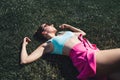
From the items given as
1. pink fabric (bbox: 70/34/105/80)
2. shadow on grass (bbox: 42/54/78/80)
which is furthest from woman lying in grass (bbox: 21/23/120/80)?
shadow on grass (bbox: 42/54/78/80)

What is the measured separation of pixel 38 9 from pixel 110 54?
2.28 meters

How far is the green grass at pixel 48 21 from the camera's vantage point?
5859 mm

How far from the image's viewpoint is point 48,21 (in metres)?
6.67

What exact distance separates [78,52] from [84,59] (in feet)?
0.68

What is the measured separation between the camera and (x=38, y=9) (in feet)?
22.6

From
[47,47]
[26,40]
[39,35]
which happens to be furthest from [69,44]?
[26,40]

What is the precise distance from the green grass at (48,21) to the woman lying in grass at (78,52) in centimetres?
22

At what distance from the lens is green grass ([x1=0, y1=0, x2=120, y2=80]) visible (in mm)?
5859

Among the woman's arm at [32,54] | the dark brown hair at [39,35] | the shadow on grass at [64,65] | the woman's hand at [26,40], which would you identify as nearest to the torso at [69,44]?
the shadow on grass at [64,65]


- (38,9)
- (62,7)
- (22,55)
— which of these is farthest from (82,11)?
(22,55)

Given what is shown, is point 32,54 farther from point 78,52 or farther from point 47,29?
point 78,52

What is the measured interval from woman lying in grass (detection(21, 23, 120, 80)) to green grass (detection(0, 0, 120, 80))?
216 millimetres

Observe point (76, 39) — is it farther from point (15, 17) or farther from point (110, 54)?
point (15, 17)

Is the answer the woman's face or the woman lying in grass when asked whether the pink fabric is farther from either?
the woman's face
